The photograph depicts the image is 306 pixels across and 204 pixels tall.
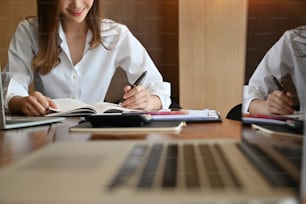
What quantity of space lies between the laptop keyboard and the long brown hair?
0.62 meters

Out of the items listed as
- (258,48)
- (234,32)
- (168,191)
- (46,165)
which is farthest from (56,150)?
(234,32)

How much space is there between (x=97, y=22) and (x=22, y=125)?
1.30ft

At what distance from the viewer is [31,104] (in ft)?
3.06

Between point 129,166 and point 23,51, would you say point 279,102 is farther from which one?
point 23,51

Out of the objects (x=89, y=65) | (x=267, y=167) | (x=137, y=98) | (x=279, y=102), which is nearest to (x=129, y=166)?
(x=267, y=167)

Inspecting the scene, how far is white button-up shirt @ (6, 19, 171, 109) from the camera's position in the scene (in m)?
1.01

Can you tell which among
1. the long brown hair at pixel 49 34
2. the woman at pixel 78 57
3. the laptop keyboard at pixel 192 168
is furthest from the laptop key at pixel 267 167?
the long brown hair at pixel 49 34

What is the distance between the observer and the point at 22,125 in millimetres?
760

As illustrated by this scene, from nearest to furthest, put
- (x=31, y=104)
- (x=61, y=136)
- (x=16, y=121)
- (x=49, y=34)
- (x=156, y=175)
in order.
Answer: (x=156, y=175) < (x=61, y=136) < (x=16, y=121) < (x=31, y=104) < (x=49, y=34)

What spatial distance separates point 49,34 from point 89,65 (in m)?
0.14

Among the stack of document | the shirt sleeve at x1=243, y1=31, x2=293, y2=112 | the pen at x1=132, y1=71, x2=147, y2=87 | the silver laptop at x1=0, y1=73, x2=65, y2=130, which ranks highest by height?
the shirt sleeve at x1=243, y1=31, x2=293, y2=112

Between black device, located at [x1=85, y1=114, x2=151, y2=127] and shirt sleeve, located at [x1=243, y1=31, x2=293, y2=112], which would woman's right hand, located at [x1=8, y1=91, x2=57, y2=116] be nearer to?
black device, located at [x1=85, y1=114, x2=151, y2=127]

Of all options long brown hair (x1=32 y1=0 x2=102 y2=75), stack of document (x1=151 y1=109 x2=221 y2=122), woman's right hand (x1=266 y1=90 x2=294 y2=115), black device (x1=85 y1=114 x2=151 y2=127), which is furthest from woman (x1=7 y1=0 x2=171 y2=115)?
woman's right hand (x1=266 y1=90 x2=294 y2=115)

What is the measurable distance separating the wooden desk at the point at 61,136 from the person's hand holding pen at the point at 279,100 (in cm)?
8
